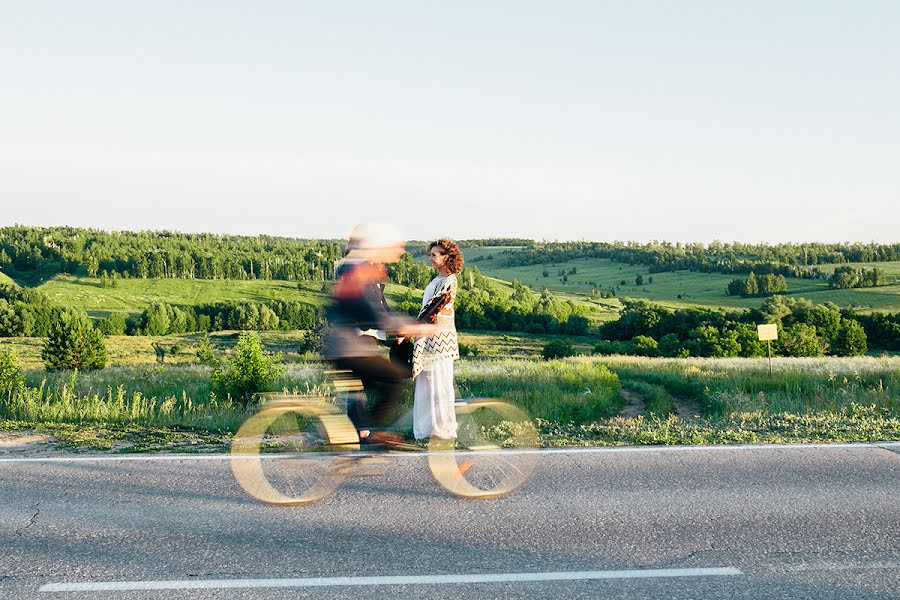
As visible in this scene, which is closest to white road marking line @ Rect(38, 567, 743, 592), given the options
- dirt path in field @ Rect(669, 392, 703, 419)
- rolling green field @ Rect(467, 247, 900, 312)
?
dirt path in field @ Rect(669, 392, 703, 419)

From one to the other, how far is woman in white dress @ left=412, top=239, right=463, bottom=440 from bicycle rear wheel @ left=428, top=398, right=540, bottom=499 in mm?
126

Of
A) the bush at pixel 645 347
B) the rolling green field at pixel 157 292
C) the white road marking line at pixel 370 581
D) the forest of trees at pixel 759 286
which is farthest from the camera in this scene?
the rolling green field at pixel 157 292

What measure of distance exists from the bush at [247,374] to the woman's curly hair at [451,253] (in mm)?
7661

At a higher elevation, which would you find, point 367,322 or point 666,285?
point 367,322

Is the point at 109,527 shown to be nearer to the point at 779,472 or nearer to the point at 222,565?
the point at 222,565

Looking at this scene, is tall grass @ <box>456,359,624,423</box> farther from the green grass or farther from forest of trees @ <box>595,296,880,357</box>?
the green grass

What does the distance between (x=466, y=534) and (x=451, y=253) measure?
2324mm

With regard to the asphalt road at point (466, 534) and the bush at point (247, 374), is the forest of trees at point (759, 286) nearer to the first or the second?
the bush at point (247, 374)

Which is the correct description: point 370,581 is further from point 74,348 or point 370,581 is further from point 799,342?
point 799,342

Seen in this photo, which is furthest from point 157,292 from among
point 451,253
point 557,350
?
point 451,253

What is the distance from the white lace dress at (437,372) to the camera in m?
6.02

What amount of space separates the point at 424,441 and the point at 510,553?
2.84m

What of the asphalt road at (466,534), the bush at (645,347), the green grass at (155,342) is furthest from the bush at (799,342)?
the asphalt road at (466,534)

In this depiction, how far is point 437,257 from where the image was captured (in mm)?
6043
